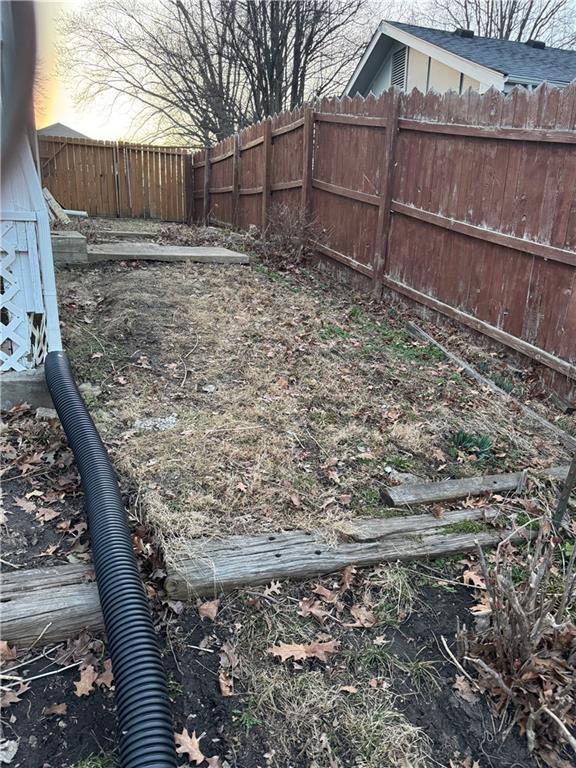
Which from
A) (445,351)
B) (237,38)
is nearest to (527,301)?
(445,351)

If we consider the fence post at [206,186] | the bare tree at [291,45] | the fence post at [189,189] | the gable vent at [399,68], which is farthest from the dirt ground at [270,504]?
the bare tree at [291,45]

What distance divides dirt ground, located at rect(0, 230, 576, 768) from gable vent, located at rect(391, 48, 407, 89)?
955 centimetres

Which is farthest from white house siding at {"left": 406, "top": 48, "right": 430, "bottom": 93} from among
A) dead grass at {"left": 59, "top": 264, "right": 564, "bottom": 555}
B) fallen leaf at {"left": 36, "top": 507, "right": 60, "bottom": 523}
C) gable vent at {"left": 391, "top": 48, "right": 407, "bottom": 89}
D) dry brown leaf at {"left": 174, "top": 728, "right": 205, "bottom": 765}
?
dry brown leaf at {"left": 174, "top": 728, "right": 205, "bottom": 765}

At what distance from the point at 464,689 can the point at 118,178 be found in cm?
1497

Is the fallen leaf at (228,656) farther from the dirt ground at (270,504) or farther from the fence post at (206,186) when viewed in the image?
the fence post at (206,186)

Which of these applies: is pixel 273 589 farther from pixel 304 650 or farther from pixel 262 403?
pixel 262 403

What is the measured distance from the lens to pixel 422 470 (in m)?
3.46

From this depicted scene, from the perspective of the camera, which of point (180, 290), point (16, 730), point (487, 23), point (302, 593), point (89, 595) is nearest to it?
point (16, 730)

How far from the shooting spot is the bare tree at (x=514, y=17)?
21775mm

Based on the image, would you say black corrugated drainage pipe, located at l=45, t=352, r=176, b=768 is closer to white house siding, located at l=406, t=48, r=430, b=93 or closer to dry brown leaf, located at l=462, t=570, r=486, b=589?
dry brown leaf, located at l=462, t=570, r=486, b=589

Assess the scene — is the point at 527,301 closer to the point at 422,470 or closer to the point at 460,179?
the point at 460,179

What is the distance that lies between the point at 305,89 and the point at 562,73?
9196 millimetres

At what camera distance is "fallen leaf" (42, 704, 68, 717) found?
6.38 feet

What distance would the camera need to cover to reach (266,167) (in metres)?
9.38
